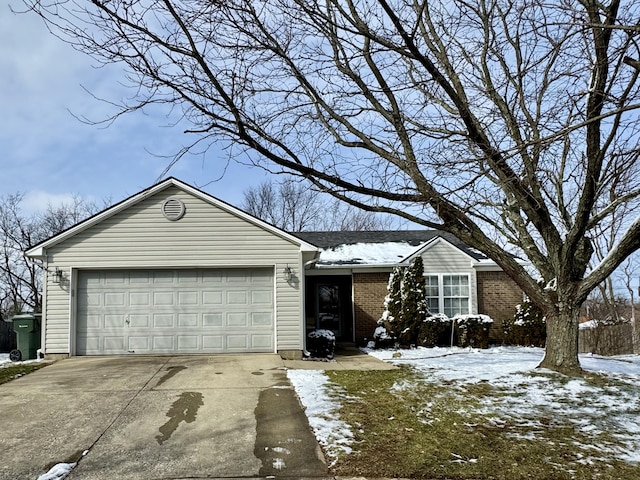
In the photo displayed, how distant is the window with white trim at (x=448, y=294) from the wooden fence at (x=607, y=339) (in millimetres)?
3607

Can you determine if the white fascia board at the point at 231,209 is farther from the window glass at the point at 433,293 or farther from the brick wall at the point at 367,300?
the window glass at the point at 433,293

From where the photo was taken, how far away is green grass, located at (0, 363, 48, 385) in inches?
390

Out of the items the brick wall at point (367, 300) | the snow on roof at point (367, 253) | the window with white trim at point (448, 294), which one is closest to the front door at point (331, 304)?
the snow on roof at point (367, 253)

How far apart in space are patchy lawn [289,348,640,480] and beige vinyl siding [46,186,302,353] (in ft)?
9.89

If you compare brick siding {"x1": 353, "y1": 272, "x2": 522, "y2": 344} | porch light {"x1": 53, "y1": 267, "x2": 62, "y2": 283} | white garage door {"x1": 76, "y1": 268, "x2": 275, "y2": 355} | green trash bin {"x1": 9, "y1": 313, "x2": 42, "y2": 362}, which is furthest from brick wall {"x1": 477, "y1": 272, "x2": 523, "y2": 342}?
green trash bin {"x1": 9, "y1": 313, "x2": 42, "y2": 362}

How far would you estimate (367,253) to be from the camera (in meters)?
17.7

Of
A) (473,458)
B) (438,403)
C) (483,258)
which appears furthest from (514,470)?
(483,258)

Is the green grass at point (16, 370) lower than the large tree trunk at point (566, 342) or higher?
lower

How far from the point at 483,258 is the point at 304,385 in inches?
397

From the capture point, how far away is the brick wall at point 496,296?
663 inches

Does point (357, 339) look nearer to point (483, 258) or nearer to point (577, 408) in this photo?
point (483, 258)

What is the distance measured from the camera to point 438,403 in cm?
775

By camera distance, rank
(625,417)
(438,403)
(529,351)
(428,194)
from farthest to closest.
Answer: (529,351), (428,194), (438,403), (625,417)

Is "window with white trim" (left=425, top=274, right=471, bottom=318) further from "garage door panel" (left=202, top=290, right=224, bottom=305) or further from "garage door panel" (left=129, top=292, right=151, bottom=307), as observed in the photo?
"garage door panel" (left=129, top=292, right=151, bottom=307)
